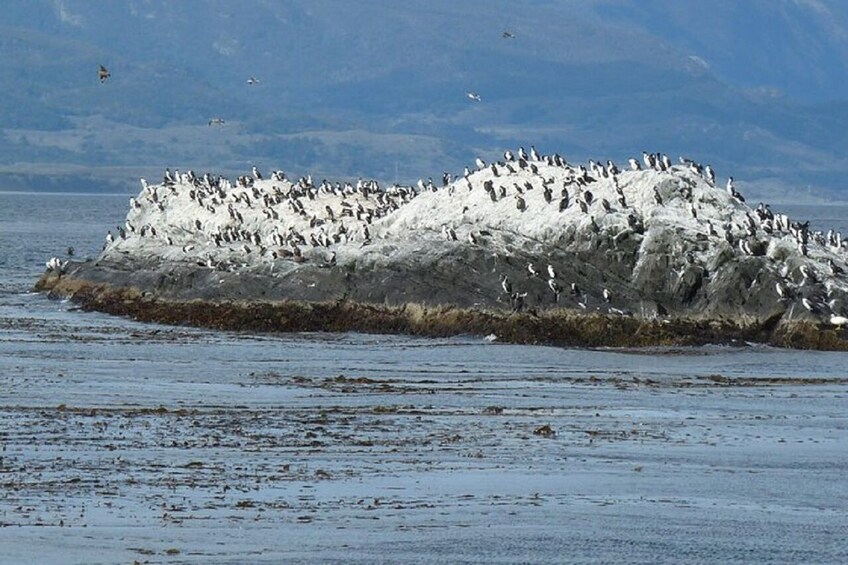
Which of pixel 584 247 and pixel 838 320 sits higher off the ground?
pixel 584 247

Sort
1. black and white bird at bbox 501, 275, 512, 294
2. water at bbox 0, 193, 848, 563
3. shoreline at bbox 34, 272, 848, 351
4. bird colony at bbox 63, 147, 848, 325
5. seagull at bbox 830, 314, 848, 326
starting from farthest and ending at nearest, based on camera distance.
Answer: black and white bird at bbox 501, 275, 512, 294 → bird colony at bbox 63, 147, 848, 325 → seagull at bbox 830, 314, 848, 326 → shoreline at bbox 34, 272, 848, 351 → water at bbox 0, 193, 848, 563

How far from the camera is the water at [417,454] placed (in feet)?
60.7

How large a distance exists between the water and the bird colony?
9.94 ft

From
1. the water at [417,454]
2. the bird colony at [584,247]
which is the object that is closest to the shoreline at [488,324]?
the bird colony at [584,247]

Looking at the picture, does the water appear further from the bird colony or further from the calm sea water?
the bird colony

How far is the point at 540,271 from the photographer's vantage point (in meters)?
42.7

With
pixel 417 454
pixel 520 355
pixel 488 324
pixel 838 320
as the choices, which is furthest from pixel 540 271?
pixel 417 454

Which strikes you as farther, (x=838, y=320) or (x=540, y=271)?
(x=540, y=271)

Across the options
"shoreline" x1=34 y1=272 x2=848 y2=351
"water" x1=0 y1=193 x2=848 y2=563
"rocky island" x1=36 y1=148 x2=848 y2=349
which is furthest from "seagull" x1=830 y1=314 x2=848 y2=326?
"water" x1=0 y1=193 x2=848 y2=563

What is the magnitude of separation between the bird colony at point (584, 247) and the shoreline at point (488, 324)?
1.77 feet

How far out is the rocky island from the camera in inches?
1610

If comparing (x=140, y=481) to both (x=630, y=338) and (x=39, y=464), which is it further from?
(x=630, y=338)

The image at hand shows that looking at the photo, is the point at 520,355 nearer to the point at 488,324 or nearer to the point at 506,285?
the point at 488,324

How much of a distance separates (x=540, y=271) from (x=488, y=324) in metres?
2.34
